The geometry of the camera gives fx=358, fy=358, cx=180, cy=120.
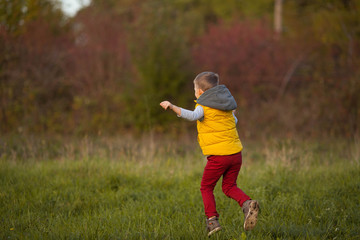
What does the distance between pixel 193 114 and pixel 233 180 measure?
846mm

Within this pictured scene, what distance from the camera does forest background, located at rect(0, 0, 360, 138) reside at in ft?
40.9

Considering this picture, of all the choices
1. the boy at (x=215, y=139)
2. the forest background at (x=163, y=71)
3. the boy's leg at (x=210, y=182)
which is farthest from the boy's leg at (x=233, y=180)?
the forest background at (x=163, y=71)

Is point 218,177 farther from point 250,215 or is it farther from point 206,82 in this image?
point 206,82

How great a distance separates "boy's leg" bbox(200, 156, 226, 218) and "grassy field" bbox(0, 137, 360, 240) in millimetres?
231

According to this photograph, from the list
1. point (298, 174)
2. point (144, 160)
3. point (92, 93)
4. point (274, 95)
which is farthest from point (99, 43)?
point (298, 174)

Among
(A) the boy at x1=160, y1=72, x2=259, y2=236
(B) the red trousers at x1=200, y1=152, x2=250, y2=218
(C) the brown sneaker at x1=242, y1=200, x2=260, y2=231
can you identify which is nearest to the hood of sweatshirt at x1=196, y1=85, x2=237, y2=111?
(A) the boy at x1=160, y1=72, x2=259, y2=236

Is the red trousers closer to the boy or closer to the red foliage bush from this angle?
the boy

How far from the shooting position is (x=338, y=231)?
12.1ft

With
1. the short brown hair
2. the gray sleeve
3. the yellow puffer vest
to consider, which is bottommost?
the yellow puffer vest

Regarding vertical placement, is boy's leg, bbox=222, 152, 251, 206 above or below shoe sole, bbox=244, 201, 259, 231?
above

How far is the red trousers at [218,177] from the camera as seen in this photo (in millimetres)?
3615

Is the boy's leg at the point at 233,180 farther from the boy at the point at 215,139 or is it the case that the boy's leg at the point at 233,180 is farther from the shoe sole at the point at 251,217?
the shoe sole at the point at 251,217

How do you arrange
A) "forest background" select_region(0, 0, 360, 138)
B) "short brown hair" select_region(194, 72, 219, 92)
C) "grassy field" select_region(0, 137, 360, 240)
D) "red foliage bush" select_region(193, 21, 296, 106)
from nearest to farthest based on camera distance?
"grassy field" select_region(0, 137, 360, 240) → "short brown hair" select_region(194, 72, 219, 92) → "forest background" select_region(0, 0, 360, 138) → "red foliage bush" select_region(193, 21, 296, 106)

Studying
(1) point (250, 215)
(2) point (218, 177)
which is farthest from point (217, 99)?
(1) point (250, 215)
